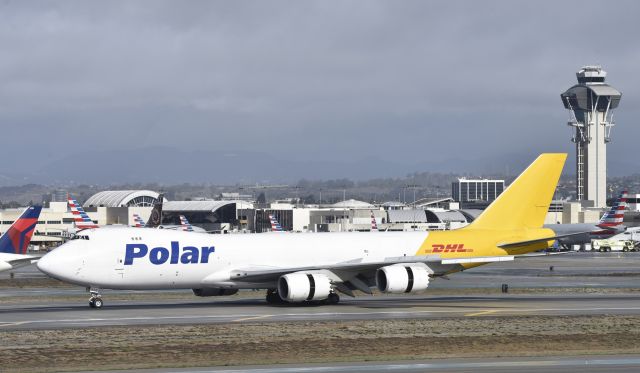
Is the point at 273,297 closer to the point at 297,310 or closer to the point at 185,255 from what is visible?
the point at 297,310

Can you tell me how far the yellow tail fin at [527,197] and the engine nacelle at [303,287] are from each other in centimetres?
1029

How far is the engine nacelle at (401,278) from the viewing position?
4566cm

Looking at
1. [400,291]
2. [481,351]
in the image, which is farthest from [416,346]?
[400,291]

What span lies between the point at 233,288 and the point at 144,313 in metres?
5.06

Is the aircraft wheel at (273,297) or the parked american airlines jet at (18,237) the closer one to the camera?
the aircraft wheel at (273,297)

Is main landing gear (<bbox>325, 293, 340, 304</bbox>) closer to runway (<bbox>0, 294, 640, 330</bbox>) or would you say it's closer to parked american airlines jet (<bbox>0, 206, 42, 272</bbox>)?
runway (<bbox>0, 294, 640, 330</bbox>)

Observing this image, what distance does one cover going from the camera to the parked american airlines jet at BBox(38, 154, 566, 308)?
45.3m

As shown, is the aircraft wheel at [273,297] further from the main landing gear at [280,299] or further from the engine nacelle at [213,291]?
the engine nacelle at [213,291]

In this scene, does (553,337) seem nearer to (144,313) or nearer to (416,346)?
(416,346)

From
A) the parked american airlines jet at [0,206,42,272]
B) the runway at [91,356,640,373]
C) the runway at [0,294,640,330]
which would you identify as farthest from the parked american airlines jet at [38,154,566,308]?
the runway at [91,356,640,373]

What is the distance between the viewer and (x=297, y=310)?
148 feet

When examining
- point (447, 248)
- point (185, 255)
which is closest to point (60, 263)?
point (185, 255)

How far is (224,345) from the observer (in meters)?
32.8

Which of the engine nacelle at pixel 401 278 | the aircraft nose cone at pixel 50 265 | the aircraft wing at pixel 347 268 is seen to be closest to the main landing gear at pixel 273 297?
the aircraft wing at pixel 347 268
